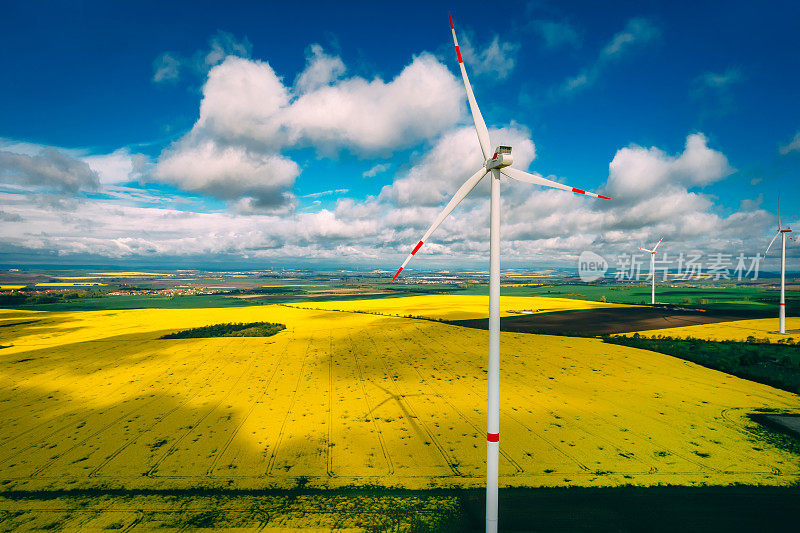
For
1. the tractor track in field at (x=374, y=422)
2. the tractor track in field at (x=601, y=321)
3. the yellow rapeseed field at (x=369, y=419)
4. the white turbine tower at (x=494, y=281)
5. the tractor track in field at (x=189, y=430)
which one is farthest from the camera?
the tractor track in field at (x=601, y=321)

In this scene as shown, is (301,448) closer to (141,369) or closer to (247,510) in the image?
(247,510)

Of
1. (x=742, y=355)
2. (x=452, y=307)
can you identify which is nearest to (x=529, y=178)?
(x=742, y=355)

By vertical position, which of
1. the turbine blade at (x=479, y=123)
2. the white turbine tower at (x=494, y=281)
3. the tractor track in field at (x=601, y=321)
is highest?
the turbine blade at (x=479, y=123)

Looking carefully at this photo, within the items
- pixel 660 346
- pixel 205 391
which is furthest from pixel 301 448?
pixel 660 346

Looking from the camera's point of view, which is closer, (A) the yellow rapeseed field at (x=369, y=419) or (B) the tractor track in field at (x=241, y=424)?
(A) the yellow rapeseed field at (x=369, y=419)

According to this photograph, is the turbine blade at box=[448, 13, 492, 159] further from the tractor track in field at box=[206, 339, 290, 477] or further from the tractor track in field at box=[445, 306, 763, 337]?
the tractor track in field at box=[445, 306, 763, 337]

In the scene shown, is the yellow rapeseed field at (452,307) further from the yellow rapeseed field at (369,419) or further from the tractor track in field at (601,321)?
the yellow rapeseed field at (369,419)

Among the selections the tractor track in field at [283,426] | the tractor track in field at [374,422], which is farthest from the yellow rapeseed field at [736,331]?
the tractor track in field at [283,426]
